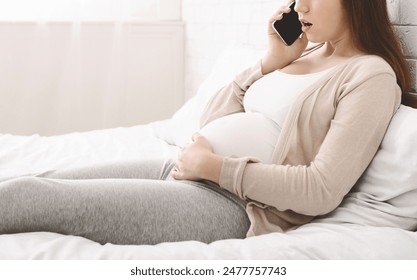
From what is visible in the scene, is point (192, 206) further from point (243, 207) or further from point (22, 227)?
point (22, 227)

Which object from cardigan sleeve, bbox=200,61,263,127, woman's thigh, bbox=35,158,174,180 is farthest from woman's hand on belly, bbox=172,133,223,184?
cardigan sleeve, bbox=200,61,263,127

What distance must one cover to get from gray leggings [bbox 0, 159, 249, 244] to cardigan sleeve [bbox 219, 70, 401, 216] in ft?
0.20

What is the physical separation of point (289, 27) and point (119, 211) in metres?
0.69

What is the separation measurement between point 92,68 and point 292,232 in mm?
2116

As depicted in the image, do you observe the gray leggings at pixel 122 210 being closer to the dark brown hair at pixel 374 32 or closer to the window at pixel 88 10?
the dark brown hair at pixel 374 32

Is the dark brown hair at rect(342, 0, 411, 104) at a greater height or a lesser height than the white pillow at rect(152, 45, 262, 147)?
greater

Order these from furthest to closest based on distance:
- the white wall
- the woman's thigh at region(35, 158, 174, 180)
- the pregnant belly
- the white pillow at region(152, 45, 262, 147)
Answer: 1. the white wall
2. the white pillow at region(152, 45, 262, 147)
3. the woman's thigh at region(35, 158, 174, 180)
4. the pregnant belly

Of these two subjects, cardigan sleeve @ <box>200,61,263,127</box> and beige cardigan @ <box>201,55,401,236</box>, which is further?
cardigan sleeve @ <box>200,61,263,127</box>

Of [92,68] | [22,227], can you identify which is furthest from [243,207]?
[92,68]

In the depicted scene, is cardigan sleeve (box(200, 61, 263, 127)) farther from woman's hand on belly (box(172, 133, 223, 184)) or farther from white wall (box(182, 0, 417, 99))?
white wall (box(182, 0, 417, 99))

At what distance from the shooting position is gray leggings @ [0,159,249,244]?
102cm

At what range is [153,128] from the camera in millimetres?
2146

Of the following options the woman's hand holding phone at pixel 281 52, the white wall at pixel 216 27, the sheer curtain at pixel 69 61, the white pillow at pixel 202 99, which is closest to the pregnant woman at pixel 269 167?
the woman's hand holding phone at pixel 281 52

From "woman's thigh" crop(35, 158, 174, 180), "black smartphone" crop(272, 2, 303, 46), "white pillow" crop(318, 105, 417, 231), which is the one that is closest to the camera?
"white pillow" crop(318, 105, 417, 231)
